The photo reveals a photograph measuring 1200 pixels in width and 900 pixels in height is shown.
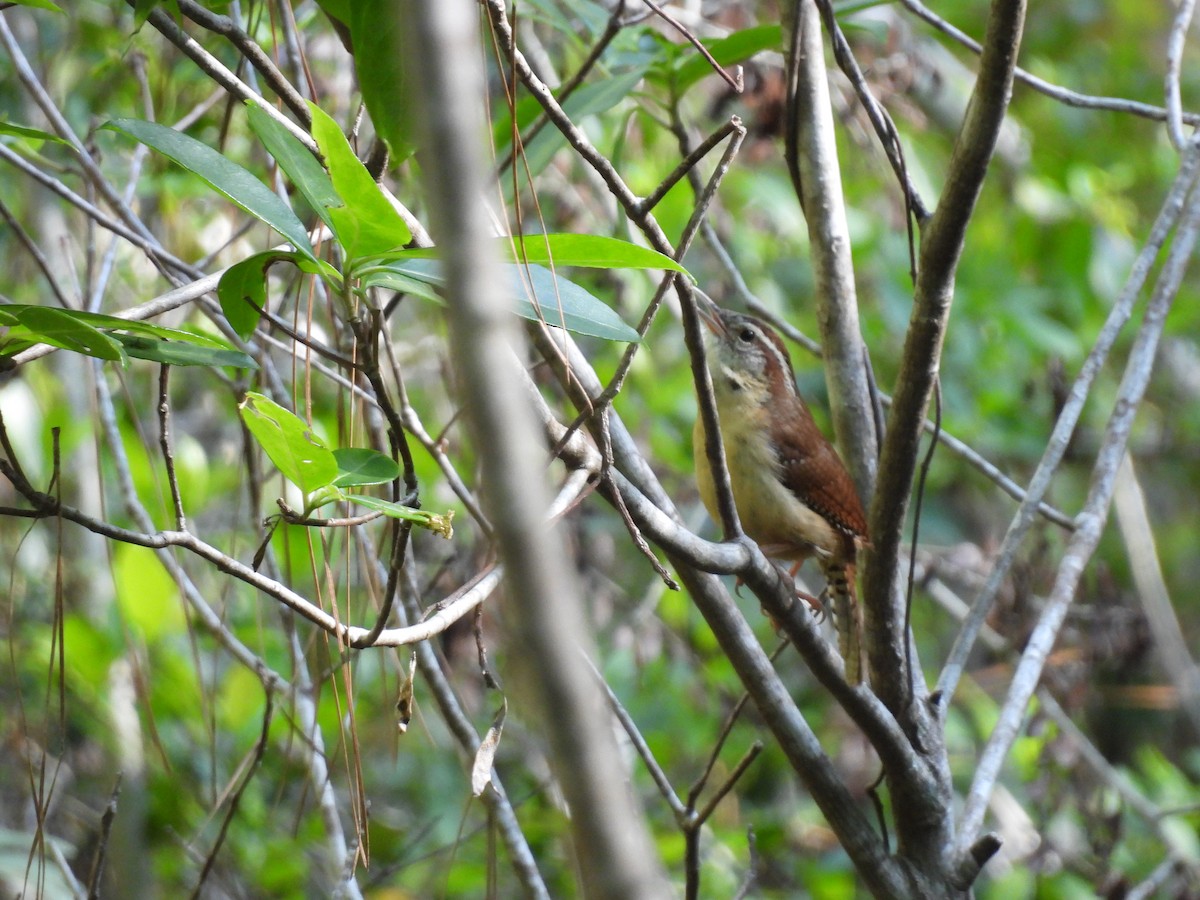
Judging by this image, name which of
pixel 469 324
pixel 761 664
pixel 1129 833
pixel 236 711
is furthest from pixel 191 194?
pixel 1129 833

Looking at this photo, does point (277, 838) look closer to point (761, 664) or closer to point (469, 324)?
point (761, 664)

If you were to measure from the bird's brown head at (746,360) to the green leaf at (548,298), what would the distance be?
270 centimetres

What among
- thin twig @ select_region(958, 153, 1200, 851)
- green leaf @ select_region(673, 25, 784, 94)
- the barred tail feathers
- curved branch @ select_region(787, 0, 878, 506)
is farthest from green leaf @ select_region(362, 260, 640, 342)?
the barred tail feathers

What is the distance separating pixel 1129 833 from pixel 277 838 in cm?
386

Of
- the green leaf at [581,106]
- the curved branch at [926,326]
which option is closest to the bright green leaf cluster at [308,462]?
the curved branch at [926,326]

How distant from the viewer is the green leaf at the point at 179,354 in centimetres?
153

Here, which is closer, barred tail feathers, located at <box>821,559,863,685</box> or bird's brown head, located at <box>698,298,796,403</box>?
barred tail feathers, located at <box>821,559,863,685</box>

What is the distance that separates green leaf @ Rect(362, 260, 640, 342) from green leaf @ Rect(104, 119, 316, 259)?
0.45 ft

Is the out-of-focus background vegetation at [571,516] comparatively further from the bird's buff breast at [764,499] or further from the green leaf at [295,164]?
the green leaf at [295,164]

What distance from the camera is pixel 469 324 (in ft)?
1.85

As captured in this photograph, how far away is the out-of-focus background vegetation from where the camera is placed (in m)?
3.73

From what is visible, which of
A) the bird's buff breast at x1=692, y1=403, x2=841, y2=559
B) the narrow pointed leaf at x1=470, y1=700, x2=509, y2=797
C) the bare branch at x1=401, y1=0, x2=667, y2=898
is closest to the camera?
the bare branch at x1=401, y1=0, x2=667, y2=898

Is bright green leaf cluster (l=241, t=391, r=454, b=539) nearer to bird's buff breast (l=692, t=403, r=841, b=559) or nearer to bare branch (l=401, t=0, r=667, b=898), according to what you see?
bare branch (l=401, t=0, r=667, b=898)

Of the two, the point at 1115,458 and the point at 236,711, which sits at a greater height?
the point at 1115,458
